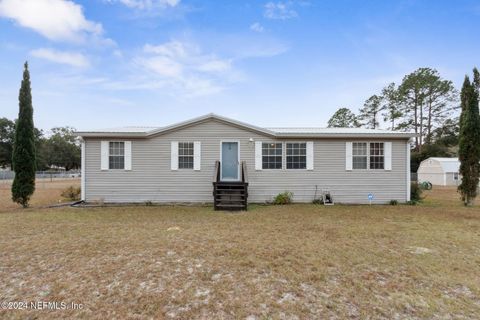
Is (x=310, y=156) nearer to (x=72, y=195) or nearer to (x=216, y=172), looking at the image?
(x=216, y=172)

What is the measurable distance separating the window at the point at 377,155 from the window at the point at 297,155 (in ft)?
10.5

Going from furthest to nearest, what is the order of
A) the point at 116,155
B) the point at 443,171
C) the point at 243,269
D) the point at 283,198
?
the point at 443,171 → the point at 116,155 → the point at 283,198 → the point at 243,269

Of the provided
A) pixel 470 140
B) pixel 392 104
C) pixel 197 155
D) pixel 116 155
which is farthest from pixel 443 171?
pixel 116 155

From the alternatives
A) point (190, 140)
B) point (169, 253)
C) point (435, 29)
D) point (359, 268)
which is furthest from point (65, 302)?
point (435, 29)

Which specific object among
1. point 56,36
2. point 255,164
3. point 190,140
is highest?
point 56,36

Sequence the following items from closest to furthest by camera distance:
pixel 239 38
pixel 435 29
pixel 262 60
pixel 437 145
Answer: pixel 435 29, pixel 239 38, pixel 262 60, pixel 437 145

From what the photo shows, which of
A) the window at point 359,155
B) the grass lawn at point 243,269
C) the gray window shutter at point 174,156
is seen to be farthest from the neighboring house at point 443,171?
the gray window shutter at point 174,156

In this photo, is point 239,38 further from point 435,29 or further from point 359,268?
point 359,268

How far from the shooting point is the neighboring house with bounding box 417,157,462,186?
965 inches

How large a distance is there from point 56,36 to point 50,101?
231 inches

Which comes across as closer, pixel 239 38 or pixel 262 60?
pixel 239 38

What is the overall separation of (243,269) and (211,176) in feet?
24.2

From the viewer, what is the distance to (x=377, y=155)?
36.8 ft

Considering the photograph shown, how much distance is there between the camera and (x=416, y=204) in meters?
10.9
